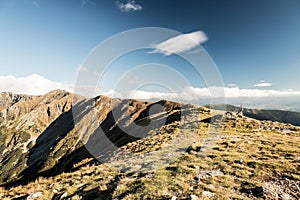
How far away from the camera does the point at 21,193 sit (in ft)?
54.4

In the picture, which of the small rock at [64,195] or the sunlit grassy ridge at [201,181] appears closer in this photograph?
the sunlit grassy ridge at [201,181]

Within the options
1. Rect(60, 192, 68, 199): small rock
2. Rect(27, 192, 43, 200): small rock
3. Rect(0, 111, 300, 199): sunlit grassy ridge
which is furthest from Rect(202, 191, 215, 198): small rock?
Rect(27, 192, 43, 200): small rock

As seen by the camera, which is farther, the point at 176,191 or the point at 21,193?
the point at 21,193

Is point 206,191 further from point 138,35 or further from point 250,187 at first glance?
point 138,35

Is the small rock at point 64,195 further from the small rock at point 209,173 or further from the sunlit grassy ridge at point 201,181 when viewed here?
the small rock at point 209,173

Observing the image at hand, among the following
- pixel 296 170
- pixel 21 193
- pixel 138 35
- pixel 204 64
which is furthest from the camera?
pixel 138 35

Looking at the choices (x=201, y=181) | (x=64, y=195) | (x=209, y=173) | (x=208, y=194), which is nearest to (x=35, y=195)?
(x=64, y=195)

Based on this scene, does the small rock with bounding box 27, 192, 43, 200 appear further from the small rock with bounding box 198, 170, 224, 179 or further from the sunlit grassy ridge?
the small rock with bounding box 198, 170, 224, 179

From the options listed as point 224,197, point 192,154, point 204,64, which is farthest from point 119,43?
point 224,197

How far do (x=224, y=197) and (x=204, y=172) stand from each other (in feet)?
15.3

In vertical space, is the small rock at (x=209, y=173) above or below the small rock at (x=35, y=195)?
above

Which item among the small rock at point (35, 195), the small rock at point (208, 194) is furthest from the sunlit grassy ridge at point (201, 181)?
the small rock at point (35, 195)

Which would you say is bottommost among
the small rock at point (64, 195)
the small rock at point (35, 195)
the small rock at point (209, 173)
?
the small rock at point (35, 195)

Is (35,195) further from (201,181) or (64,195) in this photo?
(201,181)
